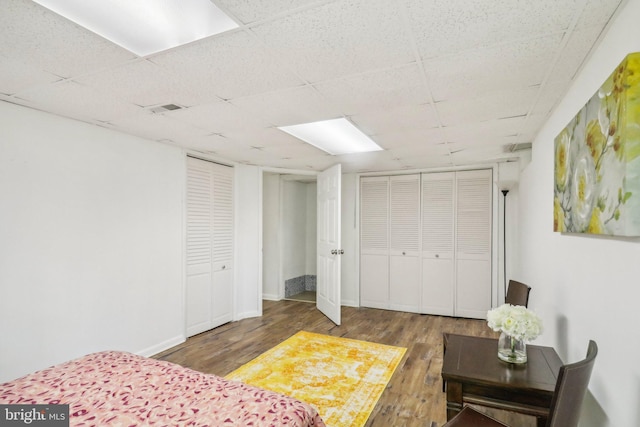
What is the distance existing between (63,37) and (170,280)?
2.71 meters

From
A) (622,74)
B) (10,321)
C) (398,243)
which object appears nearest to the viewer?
(622,74)

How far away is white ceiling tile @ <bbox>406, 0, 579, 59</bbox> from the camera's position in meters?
1.32

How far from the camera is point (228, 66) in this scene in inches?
73.0

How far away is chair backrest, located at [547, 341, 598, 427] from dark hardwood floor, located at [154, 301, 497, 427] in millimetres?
1309

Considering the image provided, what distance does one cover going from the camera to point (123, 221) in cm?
325

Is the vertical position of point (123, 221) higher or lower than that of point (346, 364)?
higher

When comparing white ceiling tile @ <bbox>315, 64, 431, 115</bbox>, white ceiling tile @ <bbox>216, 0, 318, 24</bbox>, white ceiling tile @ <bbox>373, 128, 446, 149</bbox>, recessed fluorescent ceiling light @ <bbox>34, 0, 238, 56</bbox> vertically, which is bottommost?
white ceiling tile @ <bbox>373, 128, 446, 149</bbox>

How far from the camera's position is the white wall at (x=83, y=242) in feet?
8.13

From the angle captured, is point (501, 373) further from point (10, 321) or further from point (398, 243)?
point (398, 243)

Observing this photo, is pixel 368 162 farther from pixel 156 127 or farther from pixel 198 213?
pixel 156 127

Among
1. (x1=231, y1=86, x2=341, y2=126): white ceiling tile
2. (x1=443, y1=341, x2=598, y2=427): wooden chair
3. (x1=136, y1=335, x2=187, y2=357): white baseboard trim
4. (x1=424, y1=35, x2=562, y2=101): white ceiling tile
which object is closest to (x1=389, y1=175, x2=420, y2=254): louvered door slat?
(x1=231, y1=86, x2=341, y2=126): white ceiling tile

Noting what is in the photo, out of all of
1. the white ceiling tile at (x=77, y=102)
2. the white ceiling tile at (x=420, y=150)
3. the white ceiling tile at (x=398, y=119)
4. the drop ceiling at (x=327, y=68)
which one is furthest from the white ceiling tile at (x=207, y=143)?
the white ceiling tile at (x=420, y=150)

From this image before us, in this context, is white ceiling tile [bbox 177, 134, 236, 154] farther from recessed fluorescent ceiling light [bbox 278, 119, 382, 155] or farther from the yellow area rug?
the yellow area rug

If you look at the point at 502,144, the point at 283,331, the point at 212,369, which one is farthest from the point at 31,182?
the point at 502,144
